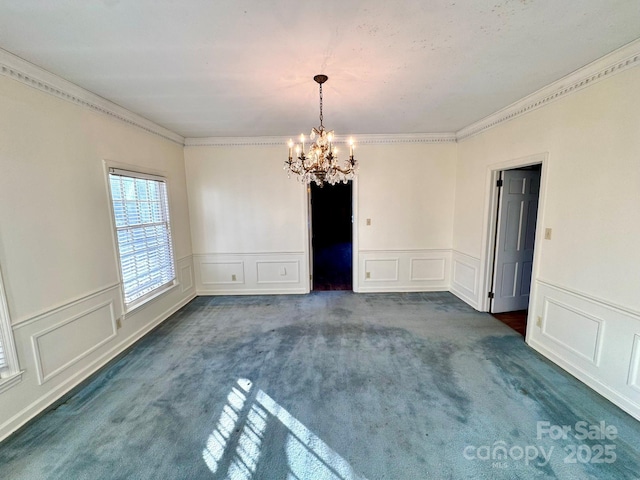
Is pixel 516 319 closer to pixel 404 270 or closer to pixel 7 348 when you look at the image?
A: pixel 404 270

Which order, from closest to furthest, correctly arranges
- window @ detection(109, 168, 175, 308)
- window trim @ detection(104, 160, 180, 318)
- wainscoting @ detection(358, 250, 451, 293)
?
1. window trim @ detection(104, 160, 180, 318)
2. window @ detection(109, 168, 175, 308)
3. wainscoting @ detection(358, 250, 451, 293)

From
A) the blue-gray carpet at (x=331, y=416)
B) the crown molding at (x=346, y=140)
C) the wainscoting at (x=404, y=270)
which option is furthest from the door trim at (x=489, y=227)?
the crown molding at (x=346, y=140)

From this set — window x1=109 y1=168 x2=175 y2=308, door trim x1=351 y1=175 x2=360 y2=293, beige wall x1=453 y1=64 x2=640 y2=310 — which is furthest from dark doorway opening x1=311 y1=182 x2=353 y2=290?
beige wall x1=453 y1=64 x2=640 y2=310

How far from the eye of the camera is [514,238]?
3492 millimetres

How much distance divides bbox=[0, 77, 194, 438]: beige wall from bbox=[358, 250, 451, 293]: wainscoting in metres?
3.34

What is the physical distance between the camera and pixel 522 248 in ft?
11.6

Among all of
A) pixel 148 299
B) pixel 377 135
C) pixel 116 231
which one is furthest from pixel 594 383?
pixel 116 231

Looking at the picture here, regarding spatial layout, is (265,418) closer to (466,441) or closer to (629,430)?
(466,441)

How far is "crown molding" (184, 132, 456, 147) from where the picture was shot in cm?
412

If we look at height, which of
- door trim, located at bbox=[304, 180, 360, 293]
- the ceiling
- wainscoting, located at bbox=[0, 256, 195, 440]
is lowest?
wainscoting, located at bbox=[0, 256, 195, 440]

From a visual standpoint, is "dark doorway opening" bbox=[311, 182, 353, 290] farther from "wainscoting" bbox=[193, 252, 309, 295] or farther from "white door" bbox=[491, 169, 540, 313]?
"white door" bbox=[491, 169, 540, 313]

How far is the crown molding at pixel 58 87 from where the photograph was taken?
1.83 meters

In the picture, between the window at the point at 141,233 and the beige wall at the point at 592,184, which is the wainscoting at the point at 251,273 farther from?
the beige wall at the point at 592,184

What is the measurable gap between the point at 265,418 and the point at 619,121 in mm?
3380
